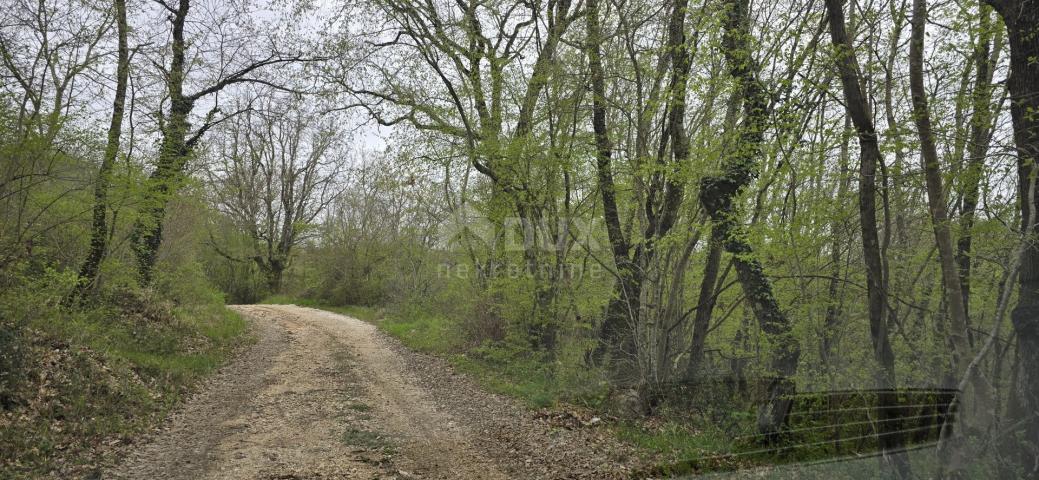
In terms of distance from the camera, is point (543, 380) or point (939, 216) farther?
point (543, 380)

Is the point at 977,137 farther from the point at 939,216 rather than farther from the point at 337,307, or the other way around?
the point at 337,307

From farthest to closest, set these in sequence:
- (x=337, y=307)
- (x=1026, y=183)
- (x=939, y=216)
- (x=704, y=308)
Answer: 1. (x=337, y=307)
2. (x=704, y=308)
3. (x=939, y=216)
4. (x=1026, y=183)

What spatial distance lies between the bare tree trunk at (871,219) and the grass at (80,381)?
7193 millimetres

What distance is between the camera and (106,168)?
345 inches

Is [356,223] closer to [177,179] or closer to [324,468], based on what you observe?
[177,179]

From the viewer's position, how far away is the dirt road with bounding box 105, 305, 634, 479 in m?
5.68

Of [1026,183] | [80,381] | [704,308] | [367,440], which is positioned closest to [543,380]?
[704,308]

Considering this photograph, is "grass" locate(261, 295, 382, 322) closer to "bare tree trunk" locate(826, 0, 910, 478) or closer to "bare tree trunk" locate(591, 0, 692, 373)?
"bare tree trunk" locate(591, 0, 692, 373)

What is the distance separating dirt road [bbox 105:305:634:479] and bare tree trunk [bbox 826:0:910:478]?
7.92ft

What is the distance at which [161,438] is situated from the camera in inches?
249

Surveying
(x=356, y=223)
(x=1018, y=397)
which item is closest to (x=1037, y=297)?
(x=1018, y=397)

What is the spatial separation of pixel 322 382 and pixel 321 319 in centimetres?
945

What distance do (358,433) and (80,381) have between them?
328 cm

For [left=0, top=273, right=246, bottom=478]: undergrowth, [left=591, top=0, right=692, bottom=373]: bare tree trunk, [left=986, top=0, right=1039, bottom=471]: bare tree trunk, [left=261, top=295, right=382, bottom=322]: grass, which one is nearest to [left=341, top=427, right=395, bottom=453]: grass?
[left=0, top=273, right=246, bottom=478]: undergrowth
